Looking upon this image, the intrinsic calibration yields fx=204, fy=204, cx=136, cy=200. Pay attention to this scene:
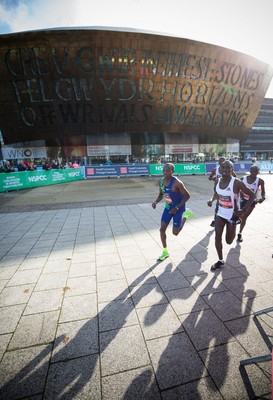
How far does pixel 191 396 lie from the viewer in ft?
6.11

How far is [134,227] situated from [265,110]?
69.2 meters

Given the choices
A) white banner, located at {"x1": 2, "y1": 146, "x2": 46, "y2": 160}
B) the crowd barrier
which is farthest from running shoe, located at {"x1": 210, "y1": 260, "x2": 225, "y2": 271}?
white banner, located at {"x1": 2, "y1": 146, "x2": 46, "y2": 160}

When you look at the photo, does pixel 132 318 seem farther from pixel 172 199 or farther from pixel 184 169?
Answer: pixel 184 169

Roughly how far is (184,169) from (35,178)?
1532 cm

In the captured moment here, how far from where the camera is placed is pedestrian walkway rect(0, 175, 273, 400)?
200cm

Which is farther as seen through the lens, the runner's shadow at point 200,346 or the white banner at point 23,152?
the white banner at point 23,152

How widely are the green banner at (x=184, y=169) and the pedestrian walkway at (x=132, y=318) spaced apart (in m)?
17.8

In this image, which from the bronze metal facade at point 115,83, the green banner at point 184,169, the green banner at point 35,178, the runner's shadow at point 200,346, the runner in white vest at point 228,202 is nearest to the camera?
the runner's shadow at point 200,346

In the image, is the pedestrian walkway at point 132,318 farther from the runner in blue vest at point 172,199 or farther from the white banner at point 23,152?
the white banner at point 23,152

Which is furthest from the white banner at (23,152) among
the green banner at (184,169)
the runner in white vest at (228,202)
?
the runner in white vest at (228,202)

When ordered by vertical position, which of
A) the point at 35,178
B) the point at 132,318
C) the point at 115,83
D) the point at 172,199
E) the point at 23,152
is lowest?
the point at 132,318

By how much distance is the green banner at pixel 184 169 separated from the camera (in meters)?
23.1

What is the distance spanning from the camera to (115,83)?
3009cm

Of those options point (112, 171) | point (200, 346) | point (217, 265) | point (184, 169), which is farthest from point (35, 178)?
point (200, 346)
